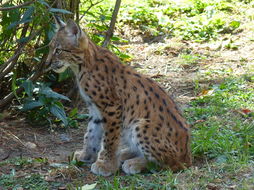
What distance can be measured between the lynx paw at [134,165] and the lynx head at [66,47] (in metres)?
1.32

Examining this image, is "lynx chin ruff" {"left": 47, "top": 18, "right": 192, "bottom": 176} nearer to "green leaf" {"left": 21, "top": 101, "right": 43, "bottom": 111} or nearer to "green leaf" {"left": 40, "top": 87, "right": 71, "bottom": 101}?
"green leaf" {"left": 40, "top": 87, "right": 71, "bottom": 101}

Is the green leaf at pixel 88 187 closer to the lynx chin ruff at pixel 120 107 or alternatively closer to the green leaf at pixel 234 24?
the lynx chin ruff at pixel 120 107

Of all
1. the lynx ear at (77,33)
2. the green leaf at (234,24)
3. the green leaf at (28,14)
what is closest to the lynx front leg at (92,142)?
the lynx ear at (77,33)

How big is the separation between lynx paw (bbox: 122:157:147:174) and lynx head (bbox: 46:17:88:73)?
1323mm

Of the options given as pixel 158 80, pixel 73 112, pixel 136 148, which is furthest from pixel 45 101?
pixel 158 80

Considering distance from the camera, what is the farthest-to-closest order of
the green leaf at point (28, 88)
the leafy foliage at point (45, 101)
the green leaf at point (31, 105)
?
the green leaf at point (31, 105), the leafy foliage at point (45, 101), the green leaf at point (28, 88)

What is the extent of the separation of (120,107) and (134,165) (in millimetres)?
692

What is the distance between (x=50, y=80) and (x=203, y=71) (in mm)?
2911

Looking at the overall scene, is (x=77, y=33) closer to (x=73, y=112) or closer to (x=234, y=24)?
(x=73, y=112)

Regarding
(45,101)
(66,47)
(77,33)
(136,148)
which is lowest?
(136,148)

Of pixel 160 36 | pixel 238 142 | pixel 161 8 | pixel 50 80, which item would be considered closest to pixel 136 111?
pixel 238 142

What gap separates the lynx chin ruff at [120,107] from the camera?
220 inches

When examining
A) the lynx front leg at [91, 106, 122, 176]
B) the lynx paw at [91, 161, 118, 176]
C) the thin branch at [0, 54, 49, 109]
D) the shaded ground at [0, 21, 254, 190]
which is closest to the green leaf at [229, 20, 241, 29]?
the shaded ground at [0, 21, 254, 190]

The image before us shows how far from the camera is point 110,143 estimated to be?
19.0ft
